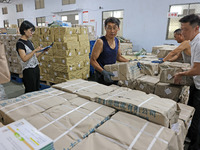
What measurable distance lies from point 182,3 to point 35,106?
7.63 m

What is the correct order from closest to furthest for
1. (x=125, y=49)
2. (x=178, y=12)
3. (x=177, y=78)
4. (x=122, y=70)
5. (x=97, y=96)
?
(x=97, y=96) < (x=122, y=70) < (x=177, y=78) < (x=125, y=49) < (x=178, y=12)

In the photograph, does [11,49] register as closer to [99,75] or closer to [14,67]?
[14,67]

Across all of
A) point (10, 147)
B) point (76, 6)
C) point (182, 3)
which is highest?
point (76, 6)

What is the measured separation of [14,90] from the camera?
4754 millimetres

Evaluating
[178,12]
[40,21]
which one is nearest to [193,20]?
[178,12]

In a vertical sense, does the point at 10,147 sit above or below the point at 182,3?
below

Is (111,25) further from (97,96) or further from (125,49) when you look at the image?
(125,49)

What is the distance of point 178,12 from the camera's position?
6.83 metres

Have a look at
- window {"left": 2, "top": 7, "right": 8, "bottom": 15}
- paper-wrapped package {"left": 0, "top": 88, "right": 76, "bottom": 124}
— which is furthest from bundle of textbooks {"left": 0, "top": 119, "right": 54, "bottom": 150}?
window {"left": 2, "top": 7, "right": 8, "bottom": 15}

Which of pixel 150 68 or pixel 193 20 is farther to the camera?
pixel 150 68

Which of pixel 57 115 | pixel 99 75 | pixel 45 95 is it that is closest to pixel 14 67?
pixel 99 75

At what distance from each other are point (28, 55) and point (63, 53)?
5.32 feet

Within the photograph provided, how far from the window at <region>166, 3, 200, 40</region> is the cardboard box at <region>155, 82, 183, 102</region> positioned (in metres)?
5.58

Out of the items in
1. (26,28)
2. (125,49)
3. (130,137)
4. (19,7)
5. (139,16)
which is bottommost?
(130,137)
